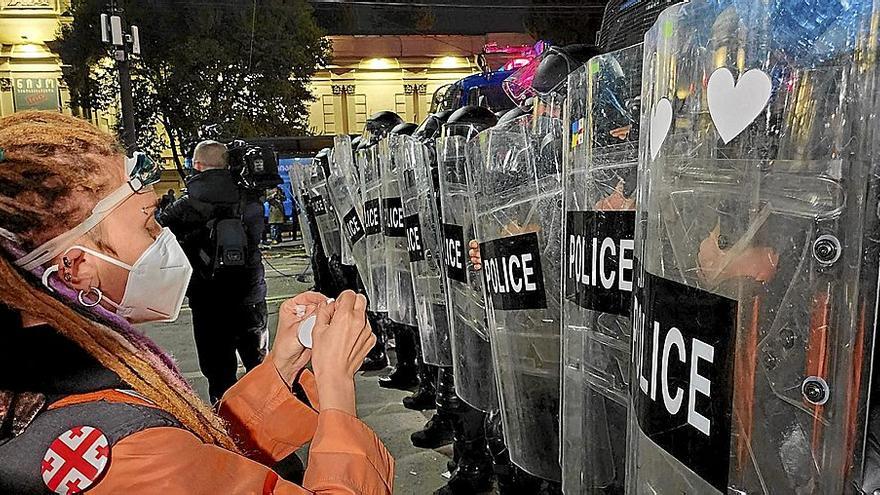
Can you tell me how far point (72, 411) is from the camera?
0.93 metres

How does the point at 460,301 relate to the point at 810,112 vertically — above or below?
below

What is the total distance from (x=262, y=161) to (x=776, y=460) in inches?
155

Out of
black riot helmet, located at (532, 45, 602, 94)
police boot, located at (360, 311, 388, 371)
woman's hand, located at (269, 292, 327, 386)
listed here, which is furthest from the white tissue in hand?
police boot, located at (360, 311, 388, 371)

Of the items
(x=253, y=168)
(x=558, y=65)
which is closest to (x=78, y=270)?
(x=558, y=65)

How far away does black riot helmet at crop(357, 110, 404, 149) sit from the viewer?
4.46 metres

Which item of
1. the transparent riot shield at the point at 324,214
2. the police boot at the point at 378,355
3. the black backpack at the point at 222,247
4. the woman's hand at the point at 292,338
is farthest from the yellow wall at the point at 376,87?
the woman's hand at the point at 292,338

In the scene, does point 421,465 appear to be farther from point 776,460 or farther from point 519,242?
point 776,460

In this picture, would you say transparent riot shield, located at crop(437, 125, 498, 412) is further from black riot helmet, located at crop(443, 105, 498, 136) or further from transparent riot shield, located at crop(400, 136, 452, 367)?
transparent riot shield, located at crop(400, 136, 452, 367)

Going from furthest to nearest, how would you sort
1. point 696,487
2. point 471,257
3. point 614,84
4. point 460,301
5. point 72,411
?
point 460,301
point 471,257
point 614,84
point 72,411
point 696,487

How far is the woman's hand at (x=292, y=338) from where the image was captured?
1589 mm

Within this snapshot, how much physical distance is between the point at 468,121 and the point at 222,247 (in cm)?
163

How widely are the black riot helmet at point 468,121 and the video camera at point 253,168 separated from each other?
1.65m

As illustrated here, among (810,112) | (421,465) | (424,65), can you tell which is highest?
(424,65)

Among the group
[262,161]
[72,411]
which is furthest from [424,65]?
[72,411]
